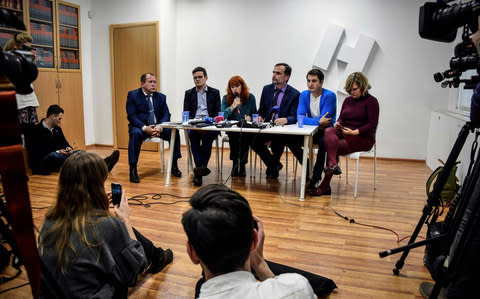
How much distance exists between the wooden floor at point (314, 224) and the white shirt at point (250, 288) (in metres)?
1.20

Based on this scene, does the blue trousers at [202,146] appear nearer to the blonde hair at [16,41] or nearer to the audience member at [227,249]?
the blonde hair at [16,41]

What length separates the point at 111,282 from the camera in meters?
1.62

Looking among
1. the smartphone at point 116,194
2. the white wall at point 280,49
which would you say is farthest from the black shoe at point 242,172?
the smartphone at point 116,194

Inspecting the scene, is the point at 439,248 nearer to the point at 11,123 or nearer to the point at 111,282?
the point at 111,282

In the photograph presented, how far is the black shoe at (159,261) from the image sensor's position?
229 cm

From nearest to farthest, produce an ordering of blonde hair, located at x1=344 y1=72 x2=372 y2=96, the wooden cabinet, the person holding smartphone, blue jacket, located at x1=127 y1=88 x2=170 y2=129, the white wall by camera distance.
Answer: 1. the person holding smartphone
2. blonde hair, located at x1=344 y1=72 x2=372 y2=96
3. blue jacket, located at x1=127 y1=88 x2=170 y2=129
4. the wooden cabinet
5. the white wall

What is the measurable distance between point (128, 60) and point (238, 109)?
2.60 metres

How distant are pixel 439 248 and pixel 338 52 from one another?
3.98m

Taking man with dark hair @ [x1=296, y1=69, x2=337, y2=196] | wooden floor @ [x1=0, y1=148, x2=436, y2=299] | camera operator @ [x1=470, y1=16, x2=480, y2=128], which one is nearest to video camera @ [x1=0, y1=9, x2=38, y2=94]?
wooden floor @ [x1=0, y1=148, x2=436, y2=299]

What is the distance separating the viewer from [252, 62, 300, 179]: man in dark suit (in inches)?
172

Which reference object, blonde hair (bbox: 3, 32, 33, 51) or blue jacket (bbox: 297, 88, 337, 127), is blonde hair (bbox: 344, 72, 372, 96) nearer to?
blue jacket (bbox: 297, 88, 337, 127)

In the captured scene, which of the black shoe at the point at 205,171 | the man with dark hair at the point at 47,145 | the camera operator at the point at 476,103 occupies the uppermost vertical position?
the camera operator at the point at 476,103

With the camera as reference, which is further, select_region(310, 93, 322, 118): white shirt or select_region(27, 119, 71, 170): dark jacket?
select_region(27, 119, 71, 170): dark jacket

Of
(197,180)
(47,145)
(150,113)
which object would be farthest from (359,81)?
(47,145)
